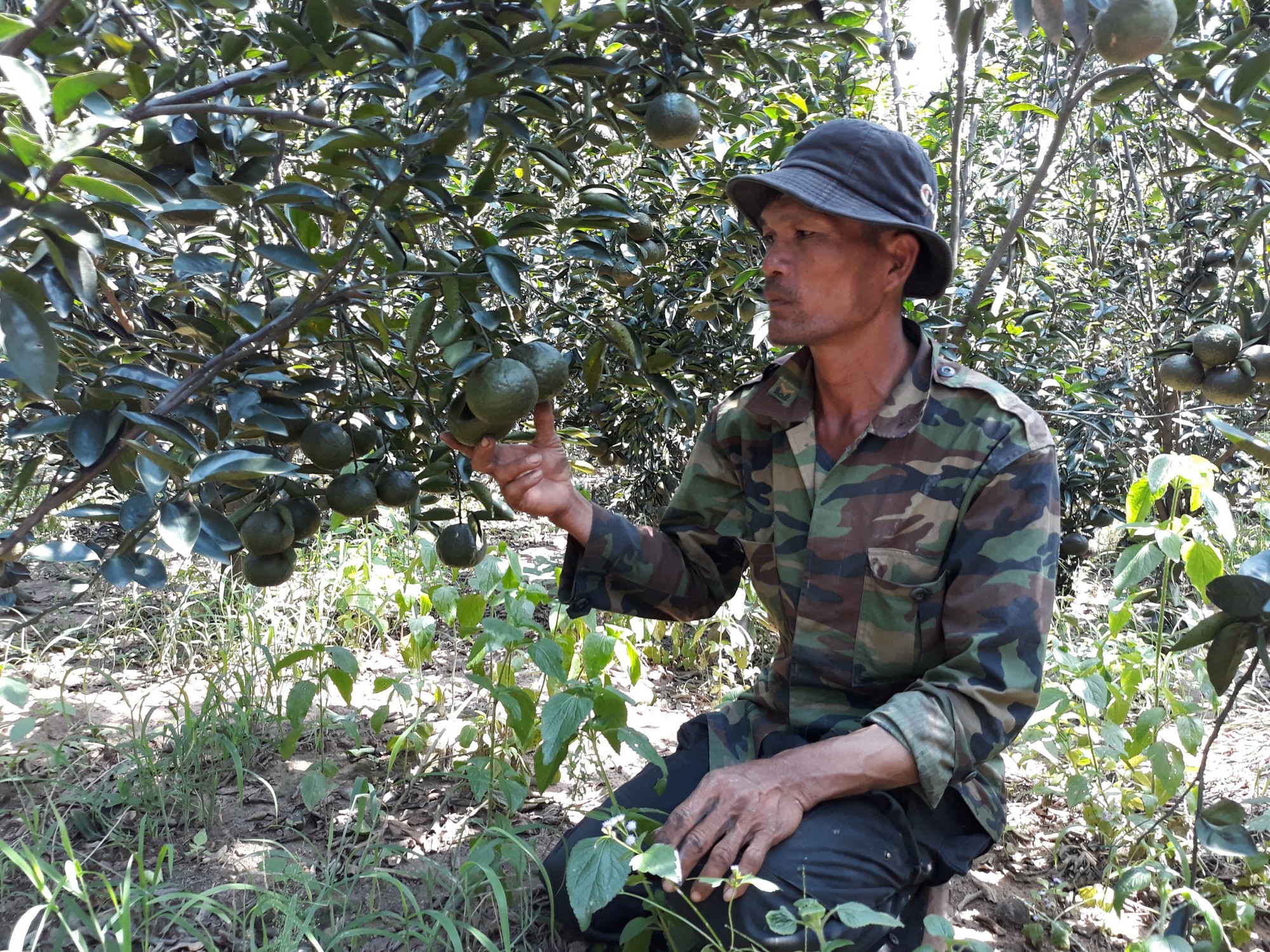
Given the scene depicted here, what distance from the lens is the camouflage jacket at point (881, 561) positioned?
171cm

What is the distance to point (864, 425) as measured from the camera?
2006mm

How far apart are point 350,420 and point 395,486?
0.16 m

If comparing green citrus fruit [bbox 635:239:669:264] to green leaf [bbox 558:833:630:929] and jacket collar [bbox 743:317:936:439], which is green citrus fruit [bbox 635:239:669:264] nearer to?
jacket collar [bbox 743:317:936:439]

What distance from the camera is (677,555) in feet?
7.18

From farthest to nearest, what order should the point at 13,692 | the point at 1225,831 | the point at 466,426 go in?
the point at 13,692 → the point at 466,426 → the point at 1225,831

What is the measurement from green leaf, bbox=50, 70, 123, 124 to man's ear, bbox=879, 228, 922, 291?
1.33 metres

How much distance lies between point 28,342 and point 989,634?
1476 millimetres

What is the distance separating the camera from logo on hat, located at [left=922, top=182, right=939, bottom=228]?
1.92m

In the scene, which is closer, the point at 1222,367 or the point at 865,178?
the point at 865,178

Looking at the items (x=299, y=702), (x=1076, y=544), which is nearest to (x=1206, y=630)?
(x=299, y=702)

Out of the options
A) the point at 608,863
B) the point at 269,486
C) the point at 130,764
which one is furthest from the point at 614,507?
the point at 608,863

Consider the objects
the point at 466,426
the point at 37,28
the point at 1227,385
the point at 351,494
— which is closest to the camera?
the point at 37,28

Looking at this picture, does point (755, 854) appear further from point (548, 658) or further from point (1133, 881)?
point (1133, 881)

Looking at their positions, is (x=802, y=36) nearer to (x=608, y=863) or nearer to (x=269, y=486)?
(x=269, y=486)
